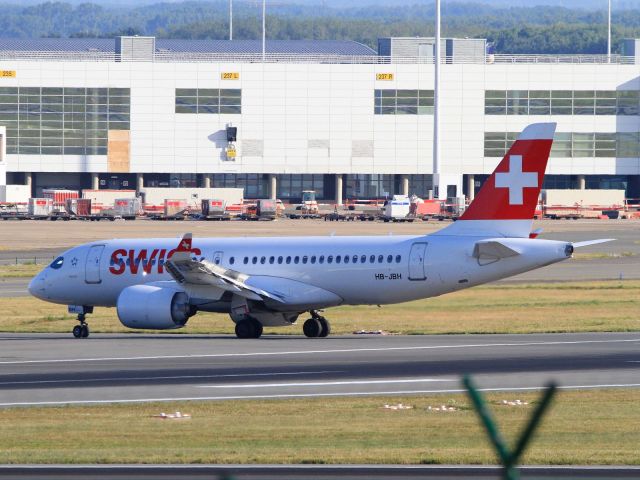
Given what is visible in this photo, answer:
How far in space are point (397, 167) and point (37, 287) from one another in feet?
329

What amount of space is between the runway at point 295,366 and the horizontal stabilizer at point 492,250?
252 centimetres

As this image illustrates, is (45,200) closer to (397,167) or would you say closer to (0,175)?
(0,175)

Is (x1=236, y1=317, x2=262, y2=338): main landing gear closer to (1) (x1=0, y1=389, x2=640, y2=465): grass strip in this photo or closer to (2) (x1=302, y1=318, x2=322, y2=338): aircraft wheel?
(2) (x1=302, y1=318, x2=322, y2=338): aircraft wheel

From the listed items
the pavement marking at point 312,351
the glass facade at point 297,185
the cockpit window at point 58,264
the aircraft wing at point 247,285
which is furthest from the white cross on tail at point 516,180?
the glass facade at point 297,185

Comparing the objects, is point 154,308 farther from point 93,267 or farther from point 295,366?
point 295,366

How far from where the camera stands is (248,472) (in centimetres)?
1888

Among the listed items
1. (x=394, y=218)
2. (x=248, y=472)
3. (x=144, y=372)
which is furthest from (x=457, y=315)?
(x=394, y=218)

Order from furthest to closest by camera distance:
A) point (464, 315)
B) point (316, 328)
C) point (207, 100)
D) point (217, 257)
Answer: point (207, 100), point (464, 315), point (217, 257), point (316, 328)

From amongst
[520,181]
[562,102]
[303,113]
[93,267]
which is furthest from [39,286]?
[562,102]

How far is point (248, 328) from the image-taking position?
42.0m

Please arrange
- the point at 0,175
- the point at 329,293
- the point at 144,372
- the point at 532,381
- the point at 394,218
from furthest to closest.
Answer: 1. the point at 0,175
2. the point at 394,218
3. the point at 329,293
4. the point at 144,372
5. the point at 532,381

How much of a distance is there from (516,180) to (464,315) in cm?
964

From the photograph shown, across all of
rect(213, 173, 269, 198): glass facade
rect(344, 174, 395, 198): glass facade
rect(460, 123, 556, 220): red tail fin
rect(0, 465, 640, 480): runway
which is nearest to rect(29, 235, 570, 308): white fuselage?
rect(460, 123, 556, 220): red tail fin

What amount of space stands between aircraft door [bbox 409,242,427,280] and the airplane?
3 centimetres
